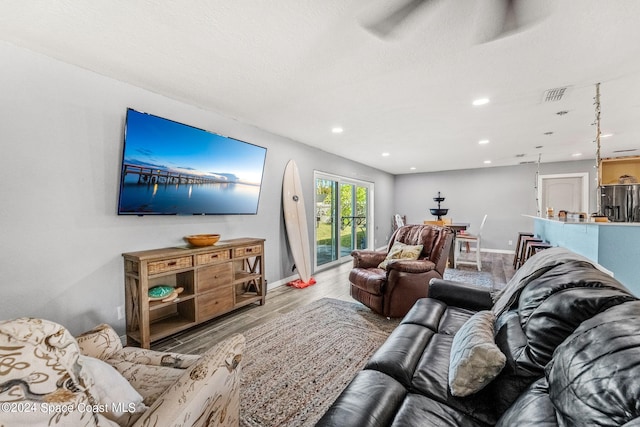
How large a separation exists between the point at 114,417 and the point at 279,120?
10.9 ft

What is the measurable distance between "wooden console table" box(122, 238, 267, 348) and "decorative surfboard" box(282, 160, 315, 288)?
915 millimetres

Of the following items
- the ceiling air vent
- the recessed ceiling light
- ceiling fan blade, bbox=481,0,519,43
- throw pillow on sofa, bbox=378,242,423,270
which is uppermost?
the recessed ceiling light

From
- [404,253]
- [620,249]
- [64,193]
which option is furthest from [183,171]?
[620,249]

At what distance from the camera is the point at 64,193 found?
2.23m

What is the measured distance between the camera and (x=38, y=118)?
2.10 metres

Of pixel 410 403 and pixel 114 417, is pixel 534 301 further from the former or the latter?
pixel 114 417

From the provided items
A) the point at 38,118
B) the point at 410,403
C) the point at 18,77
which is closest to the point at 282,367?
the point at 410,403

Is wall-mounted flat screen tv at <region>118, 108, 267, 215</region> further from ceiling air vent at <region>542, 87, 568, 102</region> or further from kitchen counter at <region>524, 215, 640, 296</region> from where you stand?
kitchen counter at <region>524, 215, 640, 296</region>

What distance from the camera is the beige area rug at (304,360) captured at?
1766mm

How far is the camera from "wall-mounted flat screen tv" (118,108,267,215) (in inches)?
101

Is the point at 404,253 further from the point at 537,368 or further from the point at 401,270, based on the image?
the point at 537,368

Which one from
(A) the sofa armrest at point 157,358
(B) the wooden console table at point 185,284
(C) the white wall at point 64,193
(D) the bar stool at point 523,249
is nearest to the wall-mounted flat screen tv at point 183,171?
(C) the white wall at point 64,193

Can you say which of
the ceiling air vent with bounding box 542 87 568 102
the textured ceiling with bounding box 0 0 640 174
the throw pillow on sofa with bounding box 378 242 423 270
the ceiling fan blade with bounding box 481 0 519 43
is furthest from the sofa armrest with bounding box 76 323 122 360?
the ceiling air vent with bounding box 542 87 568 102

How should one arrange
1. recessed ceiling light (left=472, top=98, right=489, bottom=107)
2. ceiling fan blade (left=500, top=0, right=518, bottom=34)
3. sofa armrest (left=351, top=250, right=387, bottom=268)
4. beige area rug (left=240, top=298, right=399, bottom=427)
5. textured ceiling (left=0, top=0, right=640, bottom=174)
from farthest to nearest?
sofa armrest (left=351, top=250, right=387, bottom=268) → recessed ceiling light (left=472, top=98, right=489, bottom=107) → beige area rug (left=240, top=298, right=399, bottom=427) → textured ceiling (left=0, top=0, right=640, bottom=174) → ceiling fan blade (left=500, top=0, right=518, bottom=34)
